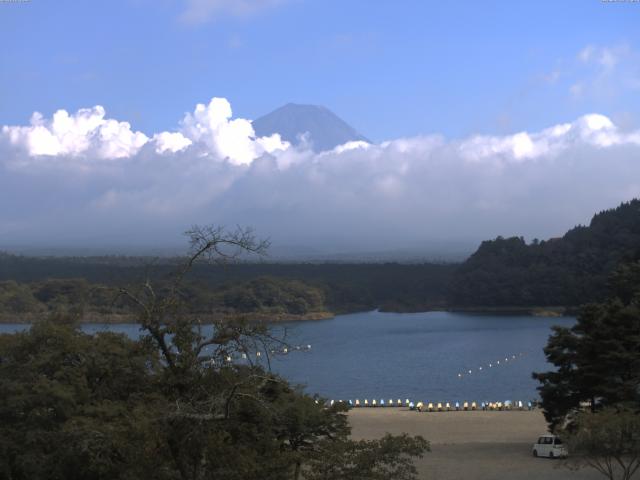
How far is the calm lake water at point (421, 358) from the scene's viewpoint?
3228cm

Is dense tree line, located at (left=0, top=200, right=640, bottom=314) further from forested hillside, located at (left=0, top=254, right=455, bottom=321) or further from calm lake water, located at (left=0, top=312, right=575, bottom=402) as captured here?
calm lake water, located at (left=0, top=312, right=575, bottom=402)

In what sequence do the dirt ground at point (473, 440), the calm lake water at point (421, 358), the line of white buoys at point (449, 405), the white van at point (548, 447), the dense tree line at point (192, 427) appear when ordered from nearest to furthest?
1. the dense tree line at point (192, 427)
2. the dirt ground at point (473, 440)
3. the white van at point (548, 447)
4. the line of white buoys at point (449, 405)
5. the calm lake water at point (421, 358)

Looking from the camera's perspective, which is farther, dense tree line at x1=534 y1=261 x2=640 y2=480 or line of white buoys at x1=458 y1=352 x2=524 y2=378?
line of white buoys at x1=458 y1=352 x2=524 y2=378

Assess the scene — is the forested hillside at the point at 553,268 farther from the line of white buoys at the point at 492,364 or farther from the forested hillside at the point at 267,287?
the line of white buoys at the point at 492,364

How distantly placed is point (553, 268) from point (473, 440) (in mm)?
56527

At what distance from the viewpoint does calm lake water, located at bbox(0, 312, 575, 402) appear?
1271 inches

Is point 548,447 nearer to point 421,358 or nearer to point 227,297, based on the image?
point 421,358

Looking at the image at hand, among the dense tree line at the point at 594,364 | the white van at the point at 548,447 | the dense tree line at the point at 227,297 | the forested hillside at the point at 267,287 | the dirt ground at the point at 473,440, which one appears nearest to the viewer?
the dirt ground at the point at 473,440

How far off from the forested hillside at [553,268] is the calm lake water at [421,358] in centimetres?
551

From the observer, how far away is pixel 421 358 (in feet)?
140

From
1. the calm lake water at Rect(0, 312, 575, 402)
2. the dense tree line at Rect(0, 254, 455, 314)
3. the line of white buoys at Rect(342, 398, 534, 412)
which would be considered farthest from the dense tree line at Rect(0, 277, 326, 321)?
the line of white buoys at Rect(342, 398, 534, 412)

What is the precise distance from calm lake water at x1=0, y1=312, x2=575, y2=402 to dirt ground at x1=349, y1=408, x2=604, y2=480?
132 inches

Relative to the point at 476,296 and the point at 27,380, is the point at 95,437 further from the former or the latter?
the point at 476,296

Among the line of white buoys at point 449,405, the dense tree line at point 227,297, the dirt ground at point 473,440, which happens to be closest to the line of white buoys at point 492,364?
the line of white buoys at point 449,405
